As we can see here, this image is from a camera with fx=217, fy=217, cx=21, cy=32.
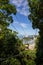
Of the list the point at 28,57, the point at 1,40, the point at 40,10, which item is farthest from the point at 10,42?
the point at 40,10

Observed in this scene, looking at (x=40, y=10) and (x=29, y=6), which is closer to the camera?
(x=40, y=10)

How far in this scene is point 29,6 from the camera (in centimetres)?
2311

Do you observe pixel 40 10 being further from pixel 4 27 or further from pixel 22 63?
pixel 22 63

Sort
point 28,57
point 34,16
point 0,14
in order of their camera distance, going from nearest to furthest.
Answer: point 0,14, point 34,16, point 28,57

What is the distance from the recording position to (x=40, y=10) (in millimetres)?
21609

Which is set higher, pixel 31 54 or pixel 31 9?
pixel 31 9

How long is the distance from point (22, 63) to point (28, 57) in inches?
54.5

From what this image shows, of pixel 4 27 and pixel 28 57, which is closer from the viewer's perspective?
pixel 4 27

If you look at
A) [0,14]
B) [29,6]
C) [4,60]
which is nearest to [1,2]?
[0,14]

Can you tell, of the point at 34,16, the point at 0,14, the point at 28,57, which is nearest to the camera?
the point at 0,14

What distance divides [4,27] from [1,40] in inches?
56.0

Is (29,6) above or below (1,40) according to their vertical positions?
above

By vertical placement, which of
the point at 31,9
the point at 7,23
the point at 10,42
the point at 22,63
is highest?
the point at 31,9

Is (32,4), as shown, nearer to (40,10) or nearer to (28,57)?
(40,10)
